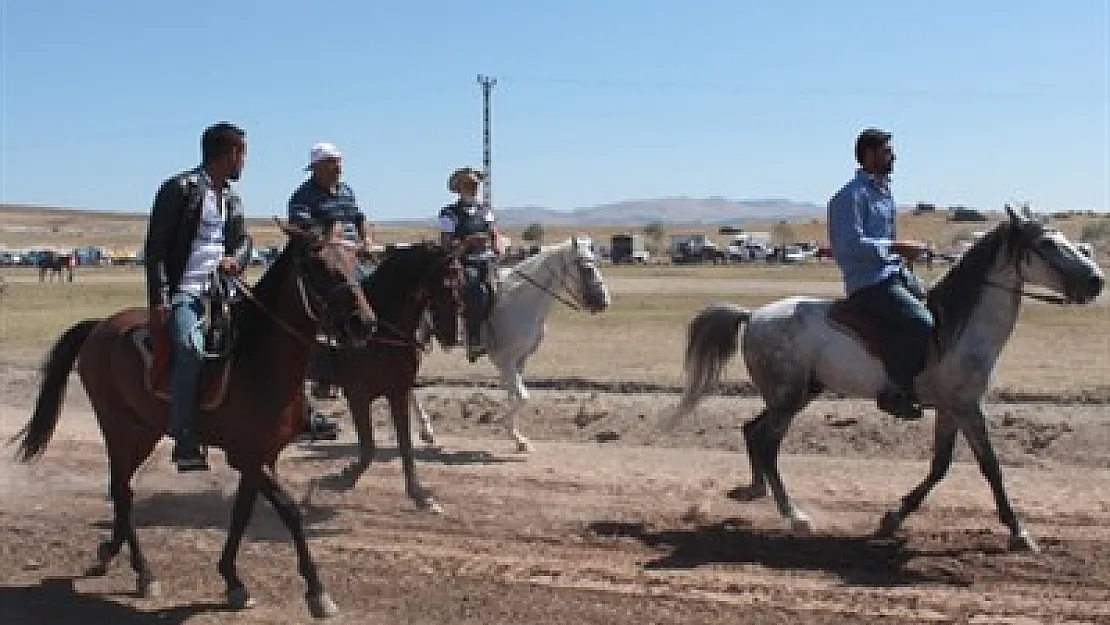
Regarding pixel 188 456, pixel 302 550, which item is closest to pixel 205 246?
pixel 188 456

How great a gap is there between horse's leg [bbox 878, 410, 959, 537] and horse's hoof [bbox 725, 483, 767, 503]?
1105mm

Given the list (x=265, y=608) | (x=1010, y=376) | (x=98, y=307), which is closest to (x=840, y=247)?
(x=265, y=608)

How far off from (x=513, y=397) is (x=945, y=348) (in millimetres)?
5719

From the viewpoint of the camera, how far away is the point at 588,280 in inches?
561

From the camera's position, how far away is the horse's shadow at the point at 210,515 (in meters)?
10.4

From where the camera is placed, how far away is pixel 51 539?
10.1m

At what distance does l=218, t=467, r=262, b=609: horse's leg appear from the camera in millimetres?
8133

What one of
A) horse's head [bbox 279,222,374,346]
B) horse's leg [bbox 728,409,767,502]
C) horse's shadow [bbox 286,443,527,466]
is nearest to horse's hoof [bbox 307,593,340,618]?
horse's head [bbox 279,222,374,346]

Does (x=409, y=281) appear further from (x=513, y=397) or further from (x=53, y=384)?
(x=513, y=397)

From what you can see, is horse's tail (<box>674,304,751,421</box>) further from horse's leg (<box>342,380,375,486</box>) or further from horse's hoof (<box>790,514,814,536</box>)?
horse's leg (<box>342,380,375,486</box>)

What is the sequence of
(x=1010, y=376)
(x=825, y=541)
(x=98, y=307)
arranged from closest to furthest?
(x=825, y=541) → (x=1010, y=376) → (x=98, y=307)

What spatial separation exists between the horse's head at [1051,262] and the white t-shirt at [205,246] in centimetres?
577

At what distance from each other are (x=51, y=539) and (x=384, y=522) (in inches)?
100

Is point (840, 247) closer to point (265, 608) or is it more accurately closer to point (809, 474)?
point (809, 474)
